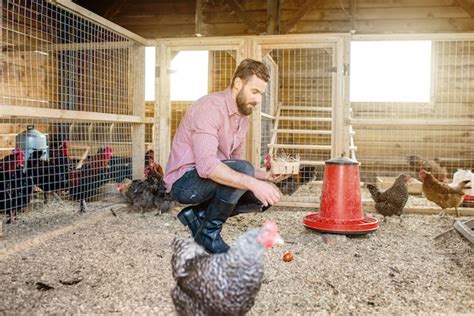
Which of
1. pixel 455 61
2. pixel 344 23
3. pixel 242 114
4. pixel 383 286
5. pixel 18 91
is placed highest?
pixel 344 23

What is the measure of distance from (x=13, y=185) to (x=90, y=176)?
83cm

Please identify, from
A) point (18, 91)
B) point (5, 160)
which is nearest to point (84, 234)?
point (5, 160)

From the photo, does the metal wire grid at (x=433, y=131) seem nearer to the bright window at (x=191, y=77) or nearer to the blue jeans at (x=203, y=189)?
the bright window at (x=191, y=77)

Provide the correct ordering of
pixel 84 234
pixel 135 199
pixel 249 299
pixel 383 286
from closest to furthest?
1. pixel 249 299
2. pixel 383 286
3. pixel 84 234
4. pixel 135 199

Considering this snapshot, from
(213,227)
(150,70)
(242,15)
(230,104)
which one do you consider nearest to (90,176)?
(213,227)

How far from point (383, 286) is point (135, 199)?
2770 mm

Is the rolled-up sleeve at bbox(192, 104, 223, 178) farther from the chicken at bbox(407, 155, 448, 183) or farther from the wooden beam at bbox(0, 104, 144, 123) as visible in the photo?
the chicken at bbox(407, 155, 448, 183)

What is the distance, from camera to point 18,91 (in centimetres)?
660

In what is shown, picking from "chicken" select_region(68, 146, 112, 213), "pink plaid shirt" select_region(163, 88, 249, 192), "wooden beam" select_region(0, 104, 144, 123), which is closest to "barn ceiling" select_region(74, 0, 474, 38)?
"chicken" select_region(68, 146, 112, 213)

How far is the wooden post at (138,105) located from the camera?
4805mm

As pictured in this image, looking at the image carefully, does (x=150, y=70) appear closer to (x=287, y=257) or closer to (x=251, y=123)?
(x=251, y=123)

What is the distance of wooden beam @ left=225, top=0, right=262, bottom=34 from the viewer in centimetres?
760

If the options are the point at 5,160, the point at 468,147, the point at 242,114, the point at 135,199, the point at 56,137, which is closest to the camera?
the point at 242,114

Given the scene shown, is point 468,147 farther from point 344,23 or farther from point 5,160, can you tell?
point 5,160
